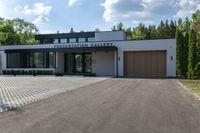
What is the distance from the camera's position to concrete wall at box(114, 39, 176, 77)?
2377 centimetres

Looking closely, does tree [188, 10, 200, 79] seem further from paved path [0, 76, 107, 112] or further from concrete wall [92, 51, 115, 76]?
paved path [0, 76, 107, 112]

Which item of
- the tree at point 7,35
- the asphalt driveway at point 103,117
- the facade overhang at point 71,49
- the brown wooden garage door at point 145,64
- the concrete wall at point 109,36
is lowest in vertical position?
the asphalt driveway at point 103,117

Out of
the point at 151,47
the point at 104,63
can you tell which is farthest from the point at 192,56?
the point at 104,63

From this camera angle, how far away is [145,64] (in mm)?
24781

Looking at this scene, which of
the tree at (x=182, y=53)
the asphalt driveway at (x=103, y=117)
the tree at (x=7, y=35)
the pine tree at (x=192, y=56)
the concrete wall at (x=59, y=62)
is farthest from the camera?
the tree at (x=7, y=35)

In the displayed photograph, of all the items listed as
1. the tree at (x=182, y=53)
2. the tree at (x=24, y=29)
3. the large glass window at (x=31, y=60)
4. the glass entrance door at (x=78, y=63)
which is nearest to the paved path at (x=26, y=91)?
the tree at (x=182, y=53)

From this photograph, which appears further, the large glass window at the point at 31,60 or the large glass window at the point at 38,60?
the large glass window at the point at 38,60

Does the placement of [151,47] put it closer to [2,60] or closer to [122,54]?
[122,54]

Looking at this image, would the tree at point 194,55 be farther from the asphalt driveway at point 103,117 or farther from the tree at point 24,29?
the tree at point 24,29

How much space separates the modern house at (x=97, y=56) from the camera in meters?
24.3

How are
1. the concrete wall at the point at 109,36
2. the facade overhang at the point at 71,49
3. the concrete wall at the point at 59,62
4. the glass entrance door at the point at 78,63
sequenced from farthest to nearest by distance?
the concrete wall at the point at 109,36 < the glass entrance door at the point at 78,63 < the concrete wall at the point at 59,62 < the facade overhang at the point at 71,49

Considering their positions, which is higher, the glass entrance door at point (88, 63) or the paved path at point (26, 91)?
the glass entrance door at point (88, 63)

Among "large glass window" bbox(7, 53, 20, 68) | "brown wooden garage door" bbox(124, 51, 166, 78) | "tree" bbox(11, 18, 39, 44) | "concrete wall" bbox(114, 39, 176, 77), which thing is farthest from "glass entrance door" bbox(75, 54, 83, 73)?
"tree" bbox(11, 18, 39, 44)

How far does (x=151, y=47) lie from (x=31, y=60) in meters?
15.2
